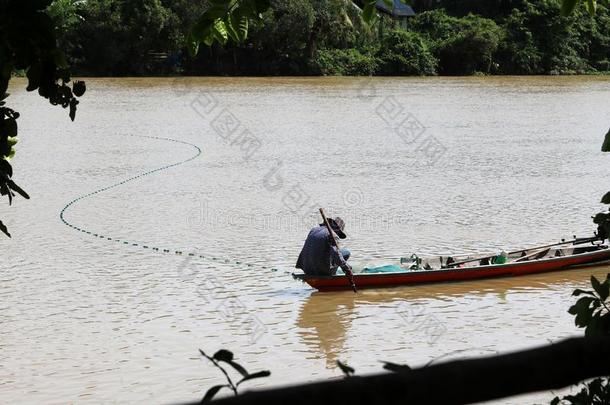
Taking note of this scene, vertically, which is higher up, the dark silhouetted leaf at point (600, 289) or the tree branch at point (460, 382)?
the tree branch at point (460, 382)

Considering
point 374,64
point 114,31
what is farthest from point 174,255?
point 374,64

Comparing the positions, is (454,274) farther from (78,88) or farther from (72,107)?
(72,107)

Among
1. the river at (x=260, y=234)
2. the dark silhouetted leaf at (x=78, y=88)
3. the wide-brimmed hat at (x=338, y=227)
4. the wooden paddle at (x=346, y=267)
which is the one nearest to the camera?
the dark silhouetted leaf at (x=78, y=88)

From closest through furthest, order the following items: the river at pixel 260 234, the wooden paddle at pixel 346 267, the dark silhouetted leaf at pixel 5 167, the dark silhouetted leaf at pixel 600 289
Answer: the dark silhouetted leaf at pixel 600 289
the dark silhouetted leaf at pixel 5 167
the river at pixel 260 234
the wooden paddle at pixel 346 267

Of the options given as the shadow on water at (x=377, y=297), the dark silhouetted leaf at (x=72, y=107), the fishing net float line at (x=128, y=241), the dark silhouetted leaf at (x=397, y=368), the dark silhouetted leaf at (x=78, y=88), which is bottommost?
the fishing net float line at (x=128, y=241)

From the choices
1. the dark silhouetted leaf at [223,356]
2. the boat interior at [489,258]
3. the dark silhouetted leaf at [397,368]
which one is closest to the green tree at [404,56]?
the boat interior at [489,258]

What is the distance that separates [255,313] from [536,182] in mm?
10240

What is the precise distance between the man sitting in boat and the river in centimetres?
30

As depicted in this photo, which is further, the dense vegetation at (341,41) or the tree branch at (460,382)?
the dense vegetation at (341,41)

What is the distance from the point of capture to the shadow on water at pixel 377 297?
9.73 meters

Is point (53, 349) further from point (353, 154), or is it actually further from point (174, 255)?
point (353, 154)

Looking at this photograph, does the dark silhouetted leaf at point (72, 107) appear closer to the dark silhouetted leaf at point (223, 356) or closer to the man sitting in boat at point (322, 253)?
the dark silhouetted leaf at point (223, 356)

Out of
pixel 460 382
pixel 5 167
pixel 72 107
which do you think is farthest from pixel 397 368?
pixel 5 167

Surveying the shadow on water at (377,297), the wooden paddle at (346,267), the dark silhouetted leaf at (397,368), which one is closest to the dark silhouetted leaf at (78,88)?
the dark silhouetted leaf at (397,368)
